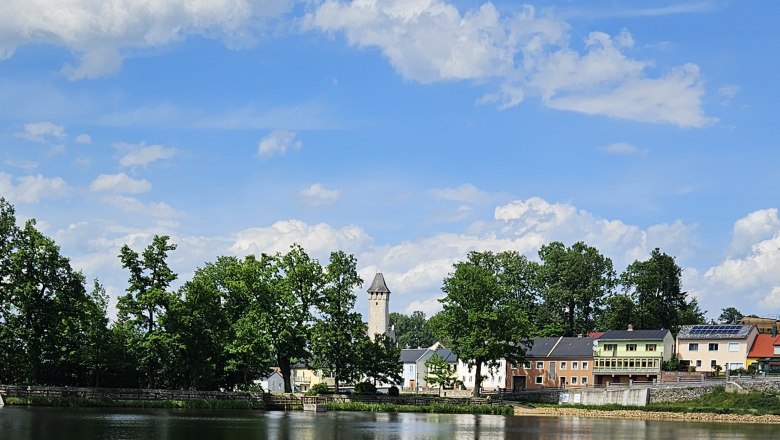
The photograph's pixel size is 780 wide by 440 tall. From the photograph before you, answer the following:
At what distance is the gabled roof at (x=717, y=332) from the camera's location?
334 feet

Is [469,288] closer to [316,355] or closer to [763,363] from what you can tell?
[316,355]

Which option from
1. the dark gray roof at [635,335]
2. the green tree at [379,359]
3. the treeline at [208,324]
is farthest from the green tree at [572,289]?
the green tree at [379,359]

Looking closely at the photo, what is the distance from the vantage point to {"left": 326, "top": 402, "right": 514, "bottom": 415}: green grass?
8125cm

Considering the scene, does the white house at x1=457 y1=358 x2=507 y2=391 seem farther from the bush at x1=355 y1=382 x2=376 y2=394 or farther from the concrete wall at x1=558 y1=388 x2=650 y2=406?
the bush at x1=355 y1=382 x2=376 y2=394

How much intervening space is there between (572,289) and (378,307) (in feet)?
89.1

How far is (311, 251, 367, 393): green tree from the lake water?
13.3 metres

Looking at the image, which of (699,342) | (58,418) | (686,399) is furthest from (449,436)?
(699,342)

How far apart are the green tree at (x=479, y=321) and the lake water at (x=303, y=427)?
1789cm

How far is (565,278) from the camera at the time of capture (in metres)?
128

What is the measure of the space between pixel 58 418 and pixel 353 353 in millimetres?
35241

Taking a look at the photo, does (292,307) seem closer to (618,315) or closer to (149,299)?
(149,299)

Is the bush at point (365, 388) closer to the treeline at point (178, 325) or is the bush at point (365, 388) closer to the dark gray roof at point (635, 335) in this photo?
the treeline at point (178, 325)

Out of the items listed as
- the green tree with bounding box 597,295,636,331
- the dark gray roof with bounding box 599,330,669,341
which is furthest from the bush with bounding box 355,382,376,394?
the green tree with bounding box 597,295,636,331

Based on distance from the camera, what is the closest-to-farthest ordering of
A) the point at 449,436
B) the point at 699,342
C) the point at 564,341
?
the point at 449,436 → the point at 699,342 → the point at 564,341
